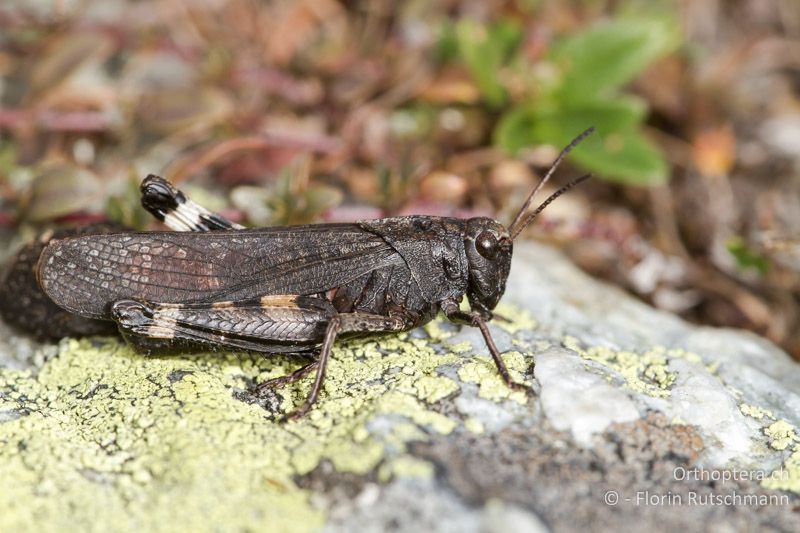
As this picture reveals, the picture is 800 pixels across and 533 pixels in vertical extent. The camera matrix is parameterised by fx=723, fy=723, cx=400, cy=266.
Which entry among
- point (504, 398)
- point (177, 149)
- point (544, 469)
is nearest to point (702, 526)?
point (544, 469)

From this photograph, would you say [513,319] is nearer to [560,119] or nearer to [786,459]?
[786,459]

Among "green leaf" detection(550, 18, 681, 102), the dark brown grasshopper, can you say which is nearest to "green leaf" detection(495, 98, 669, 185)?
"green leaf" detection(550, 18, 681, 102)

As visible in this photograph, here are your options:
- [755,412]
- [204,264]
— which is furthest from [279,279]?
[755,412]

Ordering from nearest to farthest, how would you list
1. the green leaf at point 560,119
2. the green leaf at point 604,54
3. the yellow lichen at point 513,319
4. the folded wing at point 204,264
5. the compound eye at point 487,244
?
the folded wing at point 204,264
the compound eye at point 487,244
the yellow lichen at point 513,319
the green leaf at point 560,119
the green leaf at point 604,54

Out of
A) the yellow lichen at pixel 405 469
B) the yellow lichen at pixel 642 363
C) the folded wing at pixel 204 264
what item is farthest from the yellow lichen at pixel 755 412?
the folded wing at pixel 204 264

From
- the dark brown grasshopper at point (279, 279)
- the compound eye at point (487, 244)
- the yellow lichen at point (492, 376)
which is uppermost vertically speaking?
the compound eye at point (487, 244)

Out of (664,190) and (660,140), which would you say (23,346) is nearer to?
(664,190)

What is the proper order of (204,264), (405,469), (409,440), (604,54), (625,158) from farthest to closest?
(604,54)
(625,158)
(204,264)
(409,440)
(405,469)

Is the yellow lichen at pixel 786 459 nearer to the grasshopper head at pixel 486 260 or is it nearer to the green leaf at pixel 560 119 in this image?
the grasshopper head at pixel 486 260
